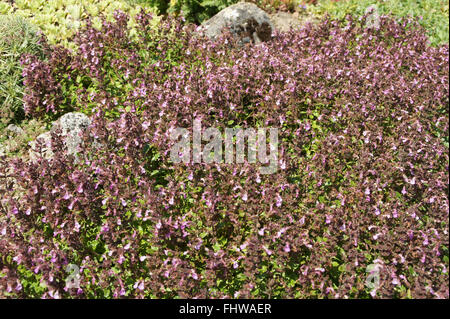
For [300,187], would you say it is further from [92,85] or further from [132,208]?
[92,85]

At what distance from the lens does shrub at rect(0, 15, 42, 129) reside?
19.9 ft

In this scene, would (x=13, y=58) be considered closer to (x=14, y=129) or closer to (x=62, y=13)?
(x=14, y=129)

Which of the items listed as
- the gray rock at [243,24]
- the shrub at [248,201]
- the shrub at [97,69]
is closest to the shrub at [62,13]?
the shrub at [97,69]

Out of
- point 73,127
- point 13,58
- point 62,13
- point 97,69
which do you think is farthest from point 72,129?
point 62,13

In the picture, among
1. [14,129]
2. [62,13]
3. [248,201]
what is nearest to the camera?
[248,201]

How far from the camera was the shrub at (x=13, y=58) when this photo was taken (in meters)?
6.08

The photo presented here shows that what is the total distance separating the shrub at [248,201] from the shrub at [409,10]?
354cm

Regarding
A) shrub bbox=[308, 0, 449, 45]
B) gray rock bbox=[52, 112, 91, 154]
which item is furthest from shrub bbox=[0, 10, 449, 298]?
shrub bbox=[308, 0, 449, 45]

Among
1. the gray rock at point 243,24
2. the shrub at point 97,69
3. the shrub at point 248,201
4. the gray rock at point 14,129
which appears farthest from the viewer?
the gray rock at point 243,24

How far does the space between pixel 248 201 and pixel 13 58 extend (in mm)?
4532

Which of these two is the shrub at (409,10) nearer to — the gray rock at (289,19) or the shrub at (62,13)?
the gray rock at (289,19)

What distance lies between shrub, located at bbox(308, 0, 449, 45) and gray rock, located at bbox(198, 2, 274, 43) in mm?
1794

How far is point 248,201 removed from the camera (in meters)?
3.96
